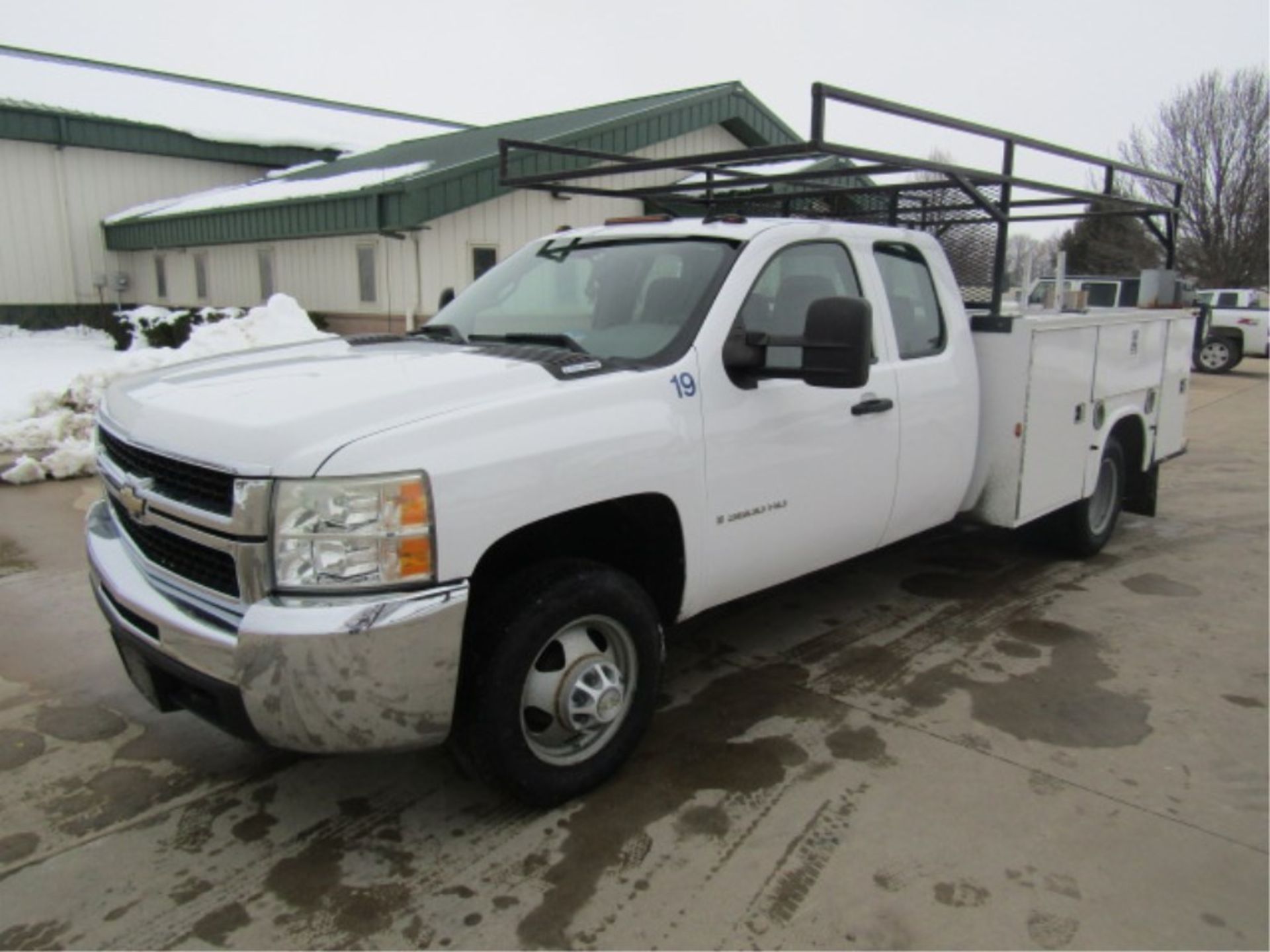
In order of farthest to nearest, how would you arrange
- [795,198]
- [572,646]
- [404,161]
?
[404,161]
[795,198]
[572,646]

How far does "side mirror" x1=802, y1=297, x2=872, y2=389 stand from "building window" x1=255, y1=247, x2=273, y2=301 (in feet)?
51.7

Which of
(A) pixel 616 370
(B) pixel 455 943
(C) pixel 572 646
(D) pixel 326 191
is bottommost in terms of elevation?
(B) pixel 455 943

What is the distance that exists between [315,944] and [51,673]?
241cm

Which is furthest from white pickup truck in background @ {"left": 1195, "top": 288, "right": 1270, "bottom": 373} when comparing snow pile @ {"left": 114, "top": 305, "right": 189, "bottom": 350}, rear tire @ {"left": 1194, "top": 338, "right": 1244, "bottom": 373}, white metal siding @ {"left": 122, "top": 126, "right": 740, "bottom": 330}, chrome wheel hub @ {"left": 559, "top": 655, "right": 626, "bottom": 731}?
chrome wheel hub @ {"left": 559, "top": 655, "right": 626, "bottom": 731}

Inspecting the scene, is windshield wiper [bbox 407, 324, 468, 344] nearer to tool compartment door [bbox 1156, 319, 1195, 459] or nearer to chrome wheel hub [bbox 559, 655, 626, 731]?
chrome wheel hub [bbox 559, 655, 626, 731]

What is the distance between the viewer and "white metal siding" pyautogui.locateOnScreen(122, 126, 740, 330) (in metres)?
14.0

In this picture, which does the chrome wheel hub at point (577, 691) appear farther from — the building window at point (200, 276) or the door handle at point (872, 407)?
the building window at point (200, 276)

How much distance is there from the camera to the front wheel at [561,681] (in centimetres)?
286

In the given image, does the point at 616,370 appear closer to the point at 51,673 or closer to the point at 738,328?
the point at 738,328

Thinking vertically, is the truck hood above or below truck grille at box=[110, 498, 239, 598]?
above

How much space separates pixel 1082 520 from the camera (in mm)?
5926

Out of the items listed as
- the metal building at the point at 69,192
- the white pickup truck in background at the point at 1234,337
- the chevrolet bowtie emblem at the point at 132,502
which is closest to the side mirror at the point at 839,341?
the chevrolet bowtie emblem at the point at 132,502

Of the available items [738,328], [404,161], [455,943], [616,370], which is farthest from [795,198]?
[404,161]

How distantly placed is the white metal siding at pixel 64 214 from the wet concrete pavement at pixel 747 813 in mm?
18812
